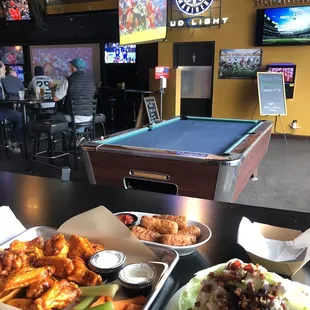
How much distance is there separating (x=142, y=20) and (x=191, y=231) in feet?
18.3

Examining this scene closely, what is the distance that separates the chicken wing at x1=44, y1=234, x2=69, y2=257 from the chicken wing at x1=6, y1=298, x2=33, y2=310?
0.15 metres

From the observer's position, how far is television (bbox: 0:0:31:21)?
26.0ft

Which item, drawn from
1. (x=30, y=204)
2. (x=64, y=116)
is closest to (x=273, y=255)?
(x=30, y=204)

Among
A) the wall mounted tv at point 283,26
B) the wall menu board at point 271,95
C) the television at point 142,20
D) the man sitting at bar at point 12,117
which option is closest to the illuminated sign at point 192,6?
the television at point 142,20

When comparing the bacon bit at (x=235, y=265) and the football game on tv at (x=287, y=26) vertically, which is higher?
the football game on tv at (x=287, y=26)

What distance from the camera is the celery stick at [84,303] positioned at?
2.35 feet

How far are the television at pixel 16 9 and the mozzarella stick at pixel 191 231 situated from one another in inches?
323

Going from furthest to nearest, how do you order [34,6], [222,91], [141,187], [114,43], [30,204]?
[114,43], [222,91], [34,6], [141,187], [30,204]

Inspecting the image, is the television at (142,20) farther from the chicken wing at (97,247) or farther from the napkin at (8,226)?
the chicken wing at (97,247)

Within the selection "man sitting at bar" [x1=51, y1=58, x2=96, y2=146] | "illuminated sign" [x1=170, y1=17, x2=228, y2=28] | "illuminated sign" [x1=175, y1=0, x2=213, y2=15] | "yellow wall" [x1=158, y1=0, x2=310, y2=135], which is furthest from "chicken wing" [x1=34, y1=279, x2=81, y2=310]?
"illuminated sign" [x1=170, y1=17, x2=228, y2=28]

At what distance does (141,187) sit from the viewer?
2.49 metres

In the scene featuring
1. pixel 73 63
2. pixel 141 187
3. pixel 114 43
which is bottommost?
pixel 141 187

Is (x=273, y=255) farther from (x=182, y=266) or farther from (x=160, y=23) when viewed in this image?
(x=160, y=23)

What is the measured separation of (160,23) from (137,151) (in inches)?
211
